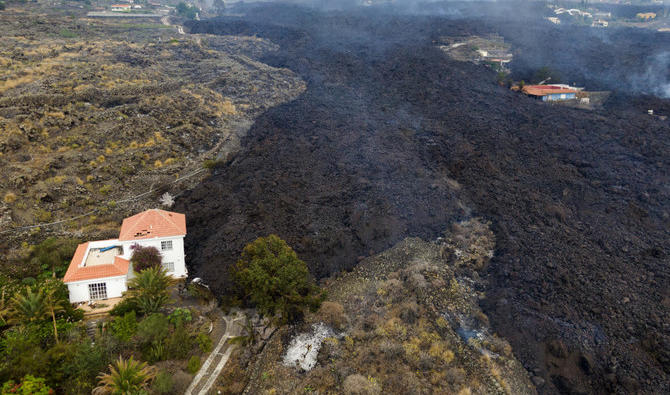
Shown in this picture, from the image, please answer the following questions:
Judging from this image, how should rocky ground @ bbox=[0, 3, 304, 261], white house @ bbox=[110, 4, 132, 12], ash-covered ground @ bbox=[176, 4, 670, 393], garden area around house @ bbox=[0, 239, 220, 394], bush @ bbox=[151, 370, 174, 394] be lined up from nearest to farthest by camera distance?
garden area around house @ bbox=[0, 239, 220, 394] → bush @ bbox=[151, 370, 174, 394] → ash-covered ground @ bbox=[176, 4, 670, 393] → rocky ground @ bbox=[0, 3, 304, 261] → white house @ bbox=[110, 4, 132, 12]

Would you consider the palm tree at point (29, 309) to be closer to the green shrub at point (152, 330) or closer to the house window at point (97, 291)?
the house window at point (97, 291)

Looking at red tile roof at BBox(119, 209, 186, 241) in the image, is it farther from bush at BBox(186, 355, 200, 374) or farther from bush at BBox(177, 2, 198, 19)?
bush at BBox(177, 2, 198, 19)

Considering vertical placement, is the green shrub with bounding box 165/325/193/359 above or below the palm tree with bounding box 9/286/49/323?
below

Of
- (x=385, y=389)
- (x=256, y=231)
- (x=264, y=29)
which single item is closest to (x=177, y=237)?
(x=256, y=231)

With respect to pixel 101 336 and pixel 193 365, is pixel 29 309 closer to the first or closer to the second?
pixel 101 336

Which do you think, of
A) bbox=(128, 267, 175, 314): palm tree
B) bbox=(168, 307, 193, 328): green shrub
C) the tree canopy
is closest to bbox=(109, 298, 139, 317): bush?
bbox=(128, 267, 175, 314): palm tree

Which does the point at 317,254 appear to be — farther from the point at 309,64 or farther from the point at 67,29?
the point at 67,29

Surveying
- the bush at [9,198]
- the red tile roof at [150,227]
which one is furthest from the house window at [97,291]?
the bush at [9,198]
